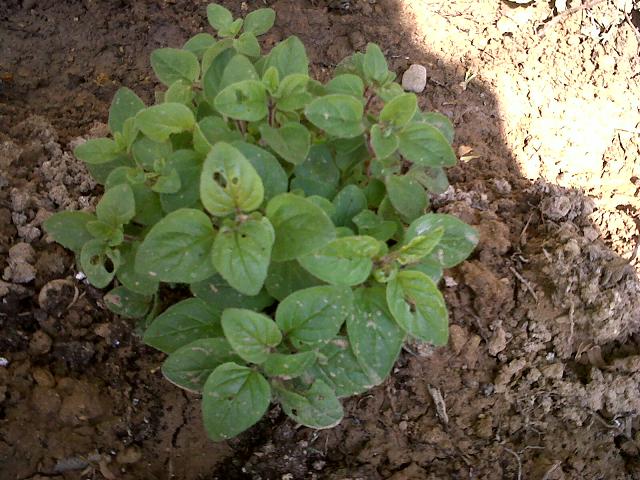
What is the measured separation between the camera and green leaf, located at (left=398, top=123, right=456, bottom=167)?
1676 millimetres

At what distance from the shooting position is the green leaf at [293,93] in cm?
165

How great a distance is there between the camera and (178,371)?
1.64 meters

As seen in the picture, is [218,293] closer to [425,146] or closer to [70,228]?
[70,228]

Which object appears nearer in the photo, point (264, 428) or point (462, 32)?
point (264, 428)

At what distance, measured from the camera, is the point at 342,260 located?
5.07ft

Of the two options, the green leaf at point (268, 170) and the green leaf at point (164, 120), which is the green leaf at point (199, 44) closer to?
the green leaf at point (164, 120)

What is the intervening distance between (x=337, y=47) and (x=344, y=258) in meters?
1.47

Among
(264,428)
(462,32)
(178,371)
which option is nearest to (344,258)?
(178,371)

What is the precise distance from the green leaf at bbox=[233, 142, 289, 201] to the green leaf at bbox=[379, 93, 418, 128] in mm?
304

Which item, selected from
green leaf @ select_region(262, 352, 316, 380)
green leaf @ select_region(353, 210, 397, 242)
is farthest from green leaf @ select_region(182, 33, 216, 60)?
green leaf @ select_region(262, 352, 316, 380)

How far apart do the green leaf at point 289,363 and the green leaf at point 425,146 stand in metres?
0.56

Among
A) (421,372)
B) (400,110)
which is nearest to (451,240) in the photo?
(400,110)

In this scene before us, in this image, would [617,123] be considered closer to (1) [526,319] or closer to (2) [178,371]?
(1) [526,319]

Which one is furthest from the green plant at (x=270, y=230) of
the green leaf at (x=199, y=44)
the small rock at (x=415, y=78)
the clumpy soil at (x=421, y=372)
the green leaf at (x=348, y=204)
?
the small rock at (x=415, y=78)
